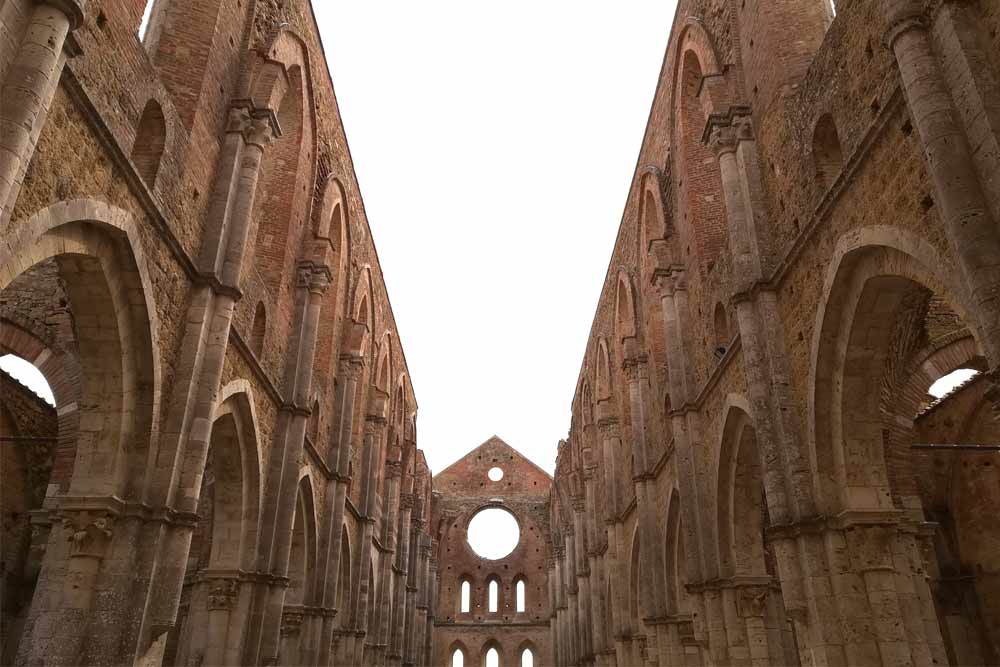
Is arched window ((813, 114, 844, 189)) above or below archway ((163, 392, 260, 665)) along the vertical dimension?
above

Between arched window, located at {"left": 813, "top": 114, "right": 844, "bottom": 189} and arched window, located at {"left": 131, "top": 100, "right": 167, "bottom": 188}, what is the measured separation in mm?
8146

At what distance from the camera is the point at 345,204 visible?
64.8 ft

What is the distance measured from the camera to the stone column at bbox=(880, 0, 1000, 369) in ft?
18.4

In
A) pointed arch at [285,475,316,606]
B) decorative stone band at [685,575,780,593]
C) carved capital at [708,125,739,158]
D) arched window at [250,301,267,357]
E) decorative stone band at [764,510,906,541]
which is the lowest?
decorative stone band at [685,575,780,593]

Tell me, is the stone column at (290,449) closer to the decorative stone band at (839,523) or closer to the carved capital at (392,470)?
the decorative stone band at (839,523)

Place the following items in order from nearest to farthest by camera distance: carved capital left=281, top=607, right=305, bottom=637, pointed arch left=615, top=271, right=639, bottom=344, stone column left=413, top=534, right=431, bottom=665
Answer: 1. carved capital left=281, top=607, right=305, bottom=637
2. pointed arch left=615, top=271, right=639, bottom=344
3. stone column left=413, top=534, right=431, bottom=665

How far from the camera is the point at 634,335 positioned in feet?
67.7

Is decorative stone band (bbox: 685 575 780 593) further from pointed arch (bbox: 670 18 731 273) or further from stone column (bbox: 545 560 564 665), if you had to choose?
stone column (bbox: 545 560 564 665)

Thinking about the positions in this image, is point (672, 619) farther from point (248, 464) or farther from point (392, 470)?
point (392, 470)

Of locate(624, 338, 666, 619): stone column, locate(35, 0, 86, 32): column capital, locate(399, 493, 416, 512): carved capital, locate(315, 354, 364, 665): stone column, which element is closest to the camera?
locate(35, 0, 86, 32): column capital

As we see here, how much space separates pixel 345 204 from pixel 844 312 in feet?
44.6

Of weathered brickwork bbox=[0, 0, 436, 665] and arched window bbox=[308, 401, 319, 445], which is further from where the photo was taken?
arched window bbox=[308, 401, 319, 445]

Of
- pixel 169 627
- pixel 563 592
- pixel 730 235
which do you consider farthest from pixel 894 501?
pixel 563 592

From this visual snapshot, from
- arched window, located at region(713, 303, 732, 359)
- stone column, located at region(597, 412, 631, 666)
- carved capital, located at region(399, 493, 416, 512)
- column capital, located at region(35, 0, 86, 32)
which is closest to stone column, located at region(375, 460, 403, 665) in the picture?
carved capital, located at region(399, 493, 416, 512)
